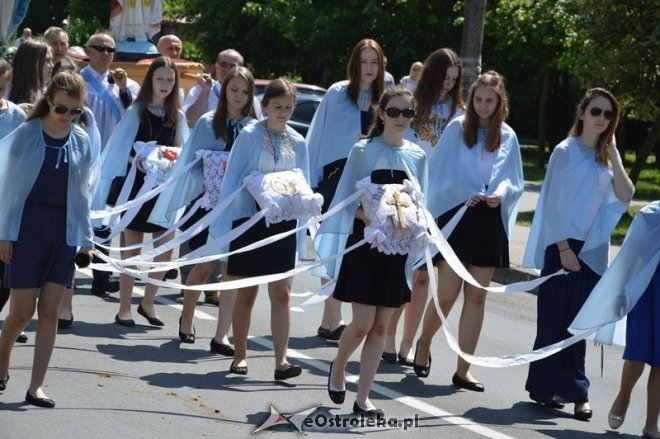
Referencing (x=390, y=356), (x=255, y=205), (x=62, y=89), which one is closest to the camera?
(x=62, y=89)

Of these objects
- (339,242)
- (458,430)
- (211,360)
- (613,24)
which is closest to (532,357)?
(458,430)

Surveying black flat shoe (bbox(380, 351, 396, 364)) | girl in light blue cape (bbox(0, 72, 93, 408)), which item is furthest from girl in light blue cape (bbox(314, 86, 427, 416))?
girl in light blue cape (bbox(0, 72, 93, 408))

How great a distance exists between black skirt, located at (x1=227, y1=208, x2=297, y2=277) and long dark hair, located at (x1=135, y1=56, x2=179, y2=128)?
2055mm

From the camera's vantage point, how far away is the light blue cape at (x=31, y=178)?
711cm

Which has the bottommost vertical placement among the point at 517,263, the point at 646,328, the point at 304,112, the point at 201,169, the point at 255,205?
the point at 517,263

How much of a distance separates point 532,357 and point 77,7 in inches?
1622

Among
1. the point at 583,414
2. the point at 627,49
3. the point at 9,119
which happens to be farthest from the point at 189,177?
the point at 627,49

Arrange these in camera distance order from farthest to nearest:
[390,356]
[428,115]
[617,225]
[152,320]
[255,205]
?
[617,225] → [152,320] → [428,115] → [390,356] → [255,205]

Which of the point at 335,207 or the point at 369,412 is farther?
the point at 335,207

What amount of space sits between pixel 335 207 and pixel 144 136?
2.85 meters

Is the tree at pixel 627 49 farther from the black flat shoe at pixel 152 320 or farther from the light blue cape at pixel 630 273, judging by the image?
the light blue cape at pixel 630 273

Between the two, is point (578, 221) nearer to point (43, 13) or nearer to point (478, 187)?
point (478, 187)

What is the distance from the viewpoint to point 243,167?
27.1 ft

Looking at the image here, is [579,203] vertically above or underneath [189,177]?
above
